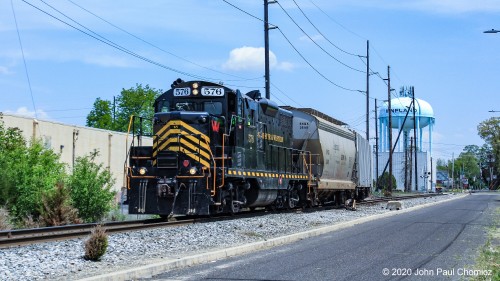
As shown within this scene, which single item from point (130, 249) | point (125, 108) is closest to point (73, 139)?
point (130, 249)

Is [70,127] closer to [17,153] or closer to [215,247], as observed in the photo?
[17,153]

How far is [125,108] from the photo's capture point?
76.2 meters

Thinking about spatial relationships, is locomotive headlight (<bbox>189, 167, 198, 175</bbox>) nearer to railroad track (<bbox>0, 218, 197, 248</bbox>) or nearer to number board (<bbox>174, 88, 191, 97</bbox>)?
railroad track (<bbox>0, 218, 197, 248</bbox>)

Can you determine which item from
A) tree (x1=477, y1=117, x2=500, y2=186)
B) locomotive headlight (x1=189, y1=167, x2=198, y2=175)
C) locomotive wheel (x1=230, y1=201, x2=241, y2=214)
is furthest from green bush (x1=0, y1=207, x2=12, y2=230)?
tree (x1=477, y1=117, x2=500, y2=186)

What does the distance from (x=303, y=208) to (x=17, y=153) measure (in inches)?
488

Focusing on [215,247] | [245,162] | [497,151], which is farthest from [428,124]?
[215,247]

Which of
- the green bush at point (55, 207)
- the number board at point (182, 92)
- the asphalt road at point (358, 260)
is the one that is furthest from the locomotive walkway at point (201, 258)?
the green bush at point (55, 207)

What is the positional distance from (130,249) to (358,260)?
4.51 m

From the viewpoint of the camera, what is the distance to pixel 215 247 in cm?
1291

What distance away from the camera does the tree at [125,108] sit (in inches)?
2960

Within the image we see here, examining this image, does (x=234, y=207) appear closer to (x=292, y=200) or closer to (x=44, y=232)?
(x=292, y=200)

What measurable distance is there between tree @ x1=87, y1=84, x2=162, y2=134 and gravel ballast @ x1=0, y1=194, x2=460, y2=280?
58802mm

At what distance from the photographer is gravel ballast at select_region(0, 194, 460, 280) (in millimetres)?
9375

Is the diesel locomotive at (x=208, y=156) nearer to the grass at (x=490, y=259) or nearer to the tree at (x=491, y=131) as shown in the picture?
the grass at (x=490, y=259)
